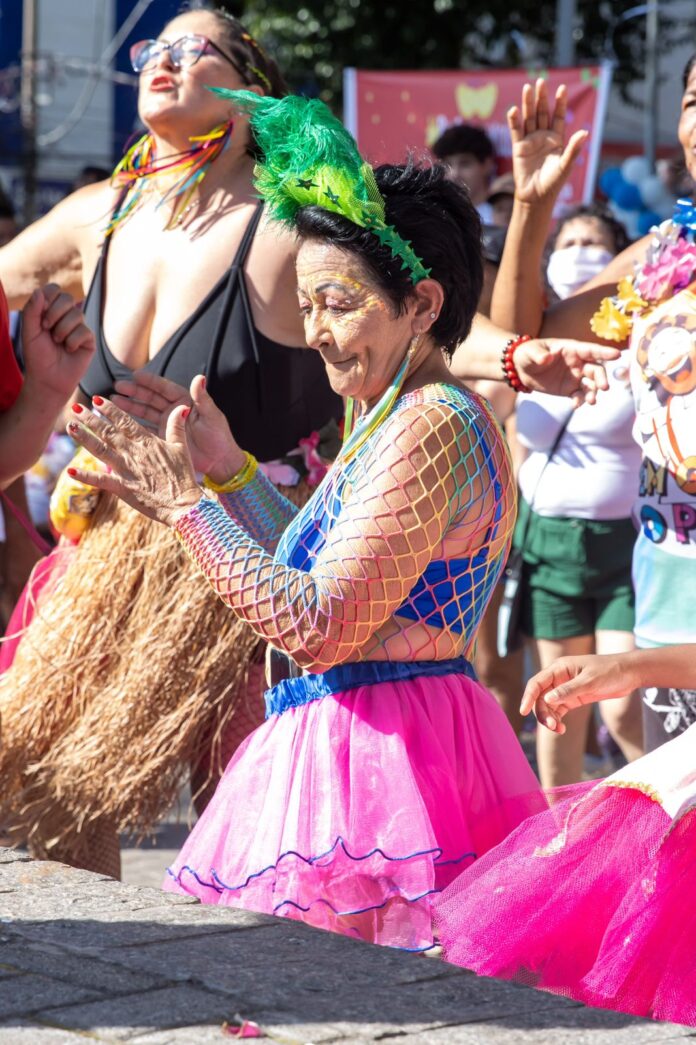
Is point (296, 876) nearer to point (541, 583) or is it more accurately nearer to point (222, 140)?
point (222, 140)

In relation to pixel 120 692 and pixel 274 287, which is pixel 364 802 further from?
pixel 274 287

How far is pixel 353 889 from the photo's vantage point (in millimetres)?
2432

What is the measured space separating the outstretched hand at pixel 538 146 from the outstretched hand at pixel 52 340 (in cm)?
119

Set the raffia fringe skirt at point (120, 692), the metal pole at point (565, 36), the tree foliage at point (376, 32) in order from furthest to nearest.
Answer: the tree foliage at point (376, 32)
the metal pole at point (565, 36)
the raffia fringe skirt at point (120, 692)

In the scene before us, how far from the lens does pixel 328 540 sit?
2.51 meters

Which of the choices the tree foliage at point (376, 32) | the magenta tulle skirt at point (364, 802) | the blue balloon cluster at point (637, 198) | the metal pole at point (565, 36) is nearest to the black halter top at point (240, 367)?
the magenta tulle skirt at point (364, 802)

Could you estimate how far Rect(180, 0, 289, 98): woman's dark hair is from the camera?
3.70 metres

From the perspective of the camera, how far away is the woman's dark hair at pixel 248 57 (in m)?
3.70

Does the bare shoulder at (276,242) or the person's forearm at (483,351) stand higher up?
the bare shoulder at (276,242)

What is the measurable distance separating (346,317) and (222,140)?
1.23 m

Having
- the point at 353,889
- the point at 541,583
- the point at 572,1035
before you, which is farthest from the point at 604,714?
the point at 572,1035

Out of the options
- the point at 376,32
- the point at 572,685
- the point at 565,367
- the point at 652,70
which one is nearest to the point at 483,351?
the point at 565,367

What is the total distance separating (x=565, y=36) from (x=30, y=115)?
583cm

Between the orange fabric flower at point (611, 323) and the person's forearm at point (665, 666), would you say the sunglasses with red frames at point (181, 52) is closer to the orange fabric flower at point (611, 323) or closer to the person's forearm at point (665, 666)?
the orange fabric flower at point (611, 323)
